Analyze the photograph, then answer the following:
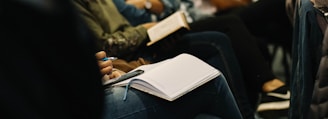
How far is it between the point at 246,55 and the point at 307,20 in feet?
2.18

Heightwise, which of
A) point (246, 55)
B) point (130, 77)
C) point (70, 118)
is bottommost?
point (246, 55)

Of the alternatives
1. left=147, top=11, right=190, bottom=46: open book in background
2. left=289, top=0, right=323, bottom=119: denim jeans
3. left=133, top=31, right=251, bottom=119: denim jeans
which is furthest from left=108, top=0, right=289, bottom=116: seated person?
left=289, top=0, right=323, bottom=119: denim jeans

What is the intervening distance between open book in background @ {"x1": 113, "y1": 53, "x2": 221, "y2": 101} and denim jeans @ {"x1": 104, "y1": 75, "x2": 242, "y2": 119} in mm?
23

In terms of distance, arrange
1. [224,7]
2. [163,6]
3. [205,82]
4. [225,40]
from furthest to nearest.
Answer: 1. [224,7]
2. [163,6]
3. [225,40]
4. [205,82]

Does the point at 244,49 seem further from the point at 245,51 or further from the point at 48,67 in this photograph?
the point at 48,67

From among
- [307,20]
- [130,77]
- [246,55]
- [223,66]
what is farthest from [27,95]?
[246,55]

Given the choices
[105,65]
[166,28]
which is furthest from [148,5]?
[105,65]

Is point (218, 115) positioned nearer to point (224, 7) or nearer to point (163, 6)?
point (163, 6)

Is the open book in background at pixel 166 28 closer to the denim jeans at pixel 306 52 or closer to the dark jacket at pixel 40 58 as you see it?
the denim jeans at pixel 306 52

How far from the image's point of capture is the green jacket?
69.3 inches

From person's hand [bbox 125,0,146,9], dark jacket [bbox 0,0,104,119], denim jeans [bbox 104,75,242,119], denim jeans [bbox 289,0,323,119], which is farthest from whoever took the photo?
person's hand [bbox 125,0,146,9]

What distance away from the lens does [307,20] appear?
1.48m

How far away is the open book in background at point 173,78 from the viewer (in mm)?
1272

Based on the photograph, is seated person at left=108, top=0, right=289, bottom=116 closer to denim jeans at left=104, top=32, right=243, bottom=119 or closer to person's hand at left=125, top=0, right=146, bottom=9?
person's hand at left=125, top=0, right=146, bottom=9
